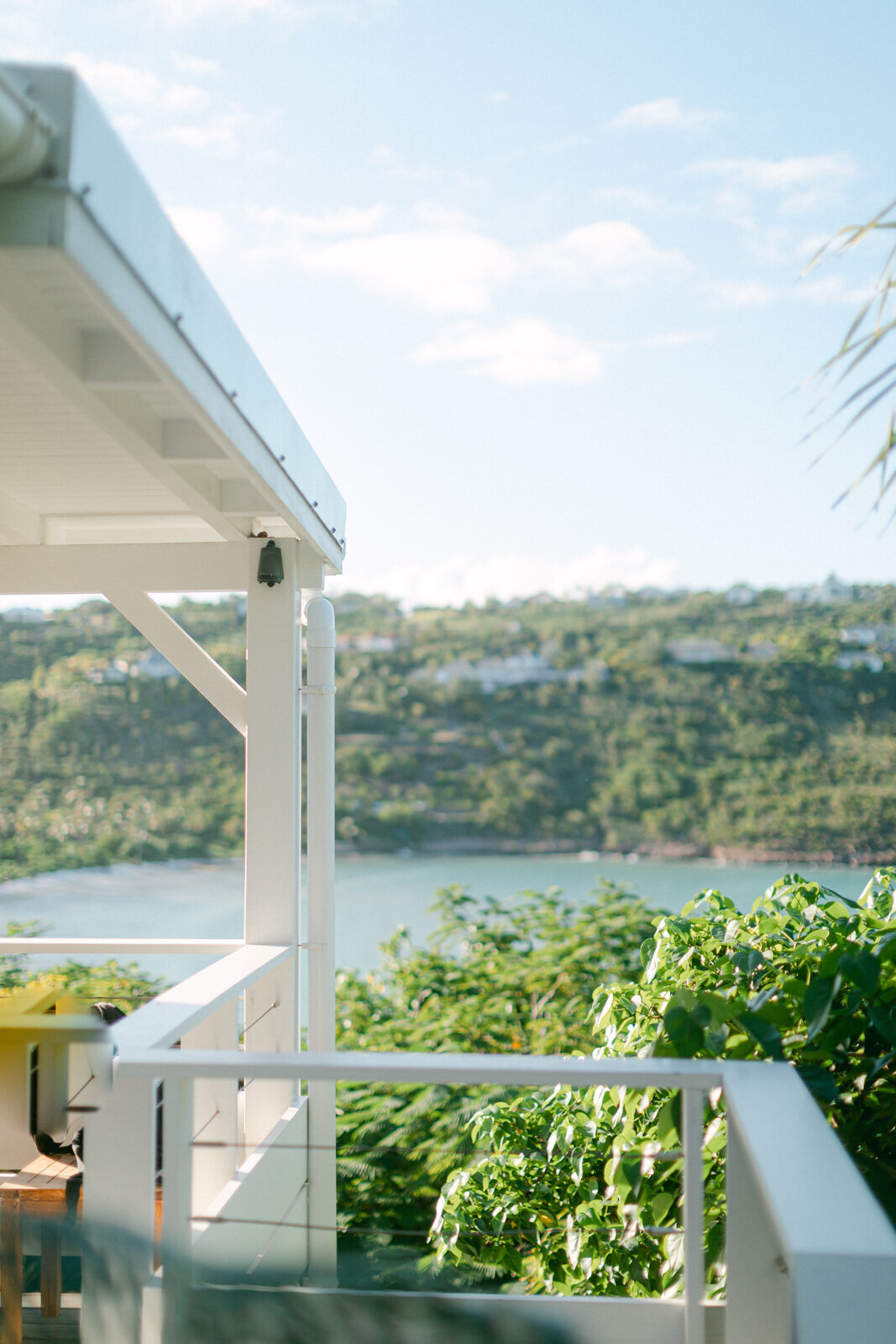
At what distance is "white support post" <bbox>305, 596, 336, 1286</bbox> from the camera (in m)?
3.54

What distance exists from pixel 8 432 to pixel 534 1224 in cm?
252

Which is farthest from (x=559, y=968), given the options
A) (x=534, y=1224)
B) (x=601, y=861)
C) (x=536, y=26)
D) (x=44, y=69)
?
(x=536, y=26)

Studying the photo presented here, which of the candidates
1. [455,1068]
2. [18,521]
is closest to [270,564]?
[18,521]

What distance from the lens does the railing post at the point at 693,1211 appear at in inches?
69.2

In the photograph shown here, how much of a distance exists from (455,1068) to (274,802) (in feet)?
6.04

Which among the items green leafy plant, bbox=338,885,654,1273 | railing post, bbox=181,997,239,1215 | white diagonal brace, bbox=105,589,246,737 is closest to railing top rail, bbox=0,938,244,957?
railing post, bbox=181,997,239,1215

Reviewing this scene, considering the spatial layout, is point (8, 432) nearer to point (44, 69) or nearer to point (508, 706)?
point (44, 69)

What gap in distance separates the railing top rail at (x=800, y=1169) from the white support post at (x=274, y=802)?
1.99 metres

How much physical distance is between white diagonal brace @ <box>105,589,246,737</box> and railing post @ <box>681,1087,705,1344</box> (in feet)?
7.18

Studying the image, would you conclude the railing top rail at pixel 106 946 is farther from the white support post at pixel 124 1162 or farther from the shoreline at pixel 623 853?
the shoreline at pixel 623 853

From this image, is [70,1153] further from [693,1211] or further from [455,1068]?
[693,1211]

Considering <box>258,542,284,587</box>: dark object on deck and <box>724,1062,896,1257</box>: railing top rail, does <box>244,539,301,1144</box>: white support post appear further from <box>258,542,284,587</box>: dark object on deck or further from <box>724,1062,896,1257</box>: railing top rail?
<box>724,1062,896,1257</box>: railing top rail

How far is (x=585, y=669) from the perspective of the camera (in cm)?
1994

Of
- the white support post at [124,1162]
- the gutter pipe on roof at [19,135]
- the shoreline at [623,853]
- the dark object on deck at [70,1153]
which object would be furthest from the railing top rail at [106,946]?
the shoreline at [623,853]
